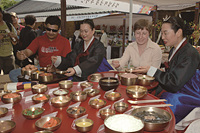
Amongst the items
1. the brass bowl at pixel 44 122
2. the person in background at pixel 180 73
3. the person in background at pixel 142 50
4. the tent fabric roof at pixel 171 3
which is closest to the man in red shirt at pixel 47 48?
the person in background at pixel 142 50

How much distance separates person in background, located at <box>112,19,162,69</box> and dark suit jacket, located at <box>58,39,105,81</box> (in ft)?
1.23

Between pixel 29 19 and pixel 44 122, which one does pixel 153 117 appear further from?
pixel 29 19

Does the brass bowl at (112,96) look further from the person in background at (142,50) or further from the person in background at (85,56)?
the person in background at (142,50)

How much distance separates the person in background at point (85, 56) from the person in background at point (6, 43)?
2040 millimetres

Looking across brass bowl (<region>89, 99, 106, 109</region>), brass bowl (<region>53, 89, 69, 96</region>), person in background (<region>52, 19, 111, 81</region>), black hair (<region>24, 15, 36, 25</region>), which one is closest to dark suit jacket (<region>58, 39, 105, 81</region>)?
person in background (<region>52, 19, 111, 81</region>)

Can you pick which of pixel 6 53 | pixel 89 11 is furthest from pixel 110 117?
pixel 89 11

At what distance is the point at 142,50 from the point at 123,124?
2530 mm

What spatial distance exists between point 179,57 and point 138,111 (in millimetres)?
1389

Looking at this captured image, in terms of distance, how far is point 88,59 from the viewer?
3.07 meters

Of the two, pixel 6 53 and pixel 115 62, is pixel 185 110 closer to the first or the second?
pixel 115 62

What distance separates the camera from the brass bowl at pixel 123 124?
112 centimetres

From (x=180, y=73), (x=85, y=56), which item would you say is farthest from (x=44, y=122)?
(x=85, y=56)

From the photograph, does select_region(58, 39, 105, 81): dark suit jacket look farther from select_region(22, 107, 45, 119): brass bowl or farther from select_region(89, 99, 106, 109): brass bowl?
select_region(22, 107, 45, 119): brass bowl

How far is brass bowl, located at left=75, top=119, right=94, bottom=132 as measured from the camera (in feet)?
3.81
